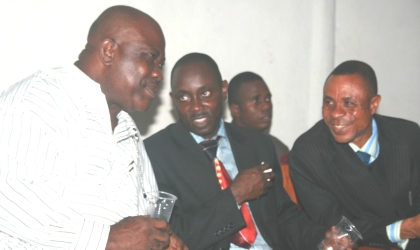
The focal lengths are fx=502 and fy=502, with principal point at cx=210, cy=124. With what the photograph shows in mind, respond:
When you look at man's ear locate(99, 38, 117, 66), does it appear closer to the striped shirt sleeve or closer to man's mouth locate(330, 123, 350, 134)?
the striped shirt sleeve

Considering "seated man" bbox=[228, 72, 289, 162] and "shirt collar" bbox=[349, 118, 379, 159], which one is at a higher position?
"seated man" bbox=[228, 72, 289, 162]

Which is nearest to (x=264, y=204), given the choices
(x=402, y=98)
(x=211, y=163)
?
(x=211, y=163)

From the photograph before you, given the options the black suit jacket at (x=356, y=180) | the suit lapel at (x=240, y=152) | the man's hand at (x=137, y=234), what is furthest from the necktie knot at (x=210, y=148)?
the man's hand at (x=137, y=234)

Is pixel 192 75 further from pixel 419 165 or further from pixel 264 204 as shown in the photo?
pixel 419 165

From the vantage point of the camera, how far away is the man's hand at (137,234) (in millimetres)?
2076

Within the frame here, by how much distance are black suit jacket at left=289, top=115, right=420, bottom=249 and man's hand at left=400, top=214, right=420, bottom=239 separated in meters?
0.11

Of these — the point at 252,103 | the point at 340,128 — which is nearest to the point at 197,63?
the point at 340,128

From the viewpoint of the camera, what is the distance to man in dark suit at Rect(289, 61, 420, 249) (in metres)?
3.31

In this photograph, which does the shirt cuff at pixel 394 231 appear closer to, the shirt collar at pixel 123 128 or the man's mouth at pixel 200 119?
the man's mouth at pixel 200 119

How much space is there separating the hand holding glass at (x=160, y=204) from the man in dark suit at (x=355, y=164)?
136 centimetres

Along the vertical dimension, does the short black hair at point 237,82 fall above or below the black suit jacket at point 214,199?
above

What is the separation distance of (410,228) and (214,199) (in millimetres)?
1227

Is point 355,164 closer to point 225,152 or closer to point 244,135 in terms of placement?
point 244,135

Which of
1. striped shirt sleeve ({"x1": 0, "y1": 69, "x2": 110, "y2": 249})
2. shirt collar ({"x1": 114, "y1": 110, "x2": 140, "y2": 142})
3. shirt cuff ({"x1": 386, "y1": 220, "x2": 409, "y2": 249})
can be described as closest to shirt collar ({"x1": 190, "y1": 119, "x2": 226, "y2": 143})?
shirt collar ({"x1": 114, "y1": 110, "x2": 140, "y2": 142})
